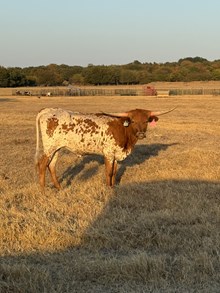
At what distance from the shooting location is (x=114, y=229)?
688cm

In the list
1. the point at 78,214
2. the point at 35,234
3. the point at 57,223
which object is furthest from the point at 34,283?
the point at 78,214

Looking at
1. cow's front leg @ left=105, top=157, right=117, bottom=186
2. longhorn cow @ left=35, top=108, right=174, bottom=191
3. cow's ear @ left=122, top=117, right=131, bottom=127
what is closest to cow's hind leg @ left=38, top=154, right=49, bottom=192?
longhorn cow @ left=35, top=108, right=174, bottom=191

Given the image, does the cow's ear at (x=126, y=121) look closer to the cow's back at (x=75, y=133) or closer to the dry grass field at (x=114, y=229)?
the cow's back at (x=75, y=133)

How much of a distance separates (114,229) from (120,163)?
6.39 meters

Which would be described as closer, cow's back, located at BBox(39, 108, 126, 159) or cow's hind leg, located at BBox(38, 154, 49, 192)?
cow's hind leg, located at BBox(38, 154, 49, 192)

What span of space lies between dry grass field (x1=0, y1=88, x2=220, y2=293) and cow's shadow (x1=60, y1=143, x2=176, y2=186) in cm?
8

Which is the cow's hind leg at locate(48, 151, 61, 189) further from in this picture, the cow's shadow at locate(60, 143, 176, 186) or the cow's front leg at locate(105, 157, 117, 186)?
the cow's front leg at locate(105, 157, 117, 186)

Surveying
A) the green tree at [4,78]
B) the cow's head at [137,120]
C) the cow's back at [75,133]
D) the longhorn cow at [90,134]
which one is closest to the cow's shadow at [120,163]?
the longhorn cow at [90,134]

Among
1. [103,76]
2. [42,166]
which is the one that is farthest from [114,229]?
[103,76]

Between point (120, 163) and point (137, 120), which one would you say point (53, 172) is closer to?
point (137, 120)

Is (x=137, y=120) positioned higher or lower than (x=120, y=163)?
higher

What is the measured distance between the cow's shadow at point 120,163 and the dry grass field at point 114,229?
8 cm

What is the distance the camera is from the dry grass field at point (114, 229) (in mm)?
5137

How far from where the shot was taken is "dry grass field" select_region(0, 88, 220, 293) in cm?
514
